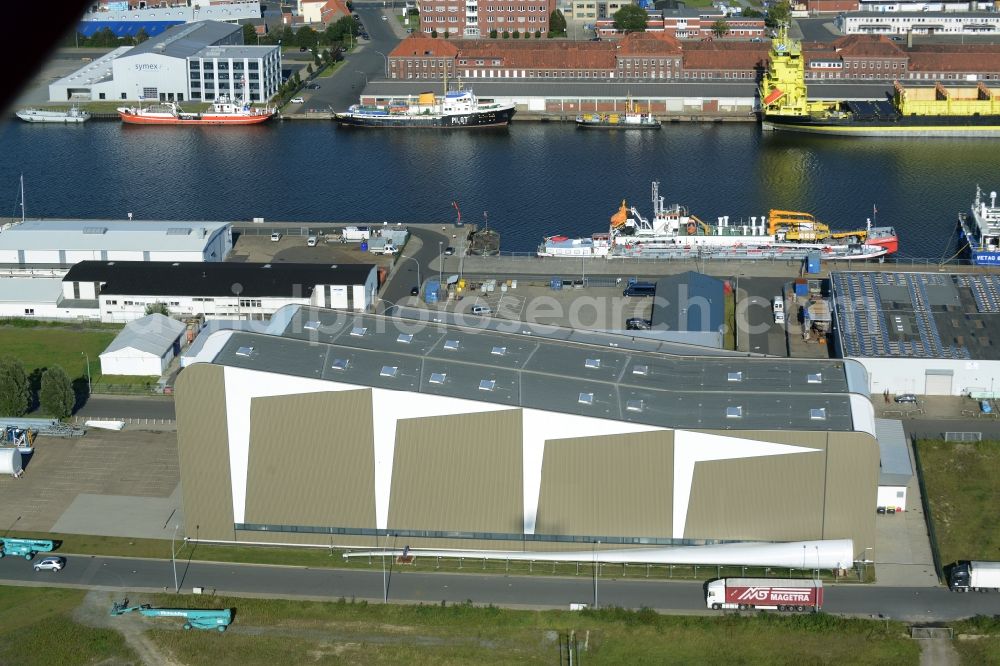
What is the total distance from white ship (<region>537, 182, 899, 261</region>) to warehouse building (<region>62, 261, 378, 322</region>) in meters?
5.50

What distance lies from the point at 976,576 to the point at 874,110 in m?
28.8


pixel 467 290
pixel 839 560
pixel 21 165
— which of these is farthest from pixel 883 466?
pixel 21 165

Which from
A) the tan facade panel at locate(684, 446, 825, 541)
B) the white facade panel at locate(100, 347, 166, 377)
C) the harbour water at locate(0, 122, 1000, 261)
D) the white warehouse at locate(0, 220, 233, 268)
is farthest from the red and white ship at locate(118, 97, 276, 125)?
the tan facade panel at locate(684, 446, 825, 541)

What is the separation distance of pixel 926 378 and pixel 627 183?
16340mm

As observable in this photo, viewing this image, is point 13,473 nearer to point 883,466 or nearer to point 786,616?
point 786,616

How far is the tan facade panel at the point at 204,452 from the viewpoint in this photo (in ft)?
55.5

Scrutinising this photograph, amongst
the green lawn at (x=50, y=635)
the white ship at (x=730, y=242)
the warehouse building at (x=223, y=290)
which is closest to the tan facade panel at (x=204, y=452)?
the green lawn at (x=50, y=635)

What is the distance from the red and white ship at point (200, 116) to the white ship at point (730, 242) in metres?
17.9

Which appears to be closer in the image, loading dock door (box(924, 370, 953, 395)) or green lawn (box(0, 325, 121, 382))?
loading dock door (box(924, 370, 953, 395))

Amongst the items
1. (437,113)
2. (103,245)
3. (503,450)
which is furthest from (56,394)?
(437,113)

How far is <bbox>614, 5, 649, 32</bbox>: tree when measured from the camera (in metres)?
52.0

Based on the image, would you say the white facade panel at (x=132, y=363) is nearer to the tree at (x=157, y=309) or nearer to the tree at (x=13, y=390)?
the tree at (x=13, y=390)

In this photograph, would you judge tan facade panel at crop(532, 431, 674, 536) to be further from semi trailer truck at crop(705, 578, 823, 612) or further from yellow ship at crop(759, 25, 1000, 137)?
yellow ship at crop(759, 25, 1000, 137)

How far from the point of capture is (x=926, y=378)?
2152 cm
